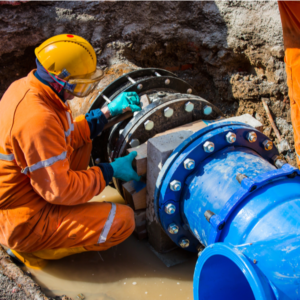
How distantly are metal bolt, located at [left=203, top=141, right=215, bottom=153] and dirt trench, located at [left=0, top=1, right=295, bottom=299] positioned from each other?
6.43 feet

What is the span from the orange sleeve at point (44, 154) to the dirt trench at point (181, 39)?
1.95 meters

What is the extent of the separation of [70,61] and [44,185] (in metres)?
0.79

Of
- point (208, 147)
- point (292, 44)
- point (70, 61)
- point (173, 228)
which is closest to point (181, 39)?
point (292, 44)

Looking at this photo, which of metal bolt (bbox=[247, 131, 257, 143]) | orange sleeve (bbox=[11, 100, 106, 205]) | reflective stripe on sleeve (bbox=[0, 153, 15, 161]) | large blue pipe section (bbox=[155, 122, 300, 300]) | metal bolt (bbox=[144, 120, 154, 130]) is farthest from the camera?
metal bolt (bbox=[144, 120, 154, 130])

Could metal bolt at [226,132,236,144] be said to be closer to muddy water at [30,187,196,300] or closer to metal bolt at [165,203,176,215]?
metal bolt at [165,203,176,215]

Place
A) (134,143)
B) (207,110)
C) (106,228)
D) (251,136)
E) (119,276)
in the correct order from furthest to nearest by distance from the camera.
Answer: (207,110), (134,143), (119,276), (106,228), (251,136)

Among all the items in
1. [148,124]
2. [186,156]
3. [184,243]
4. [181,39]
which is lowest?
[184,243]

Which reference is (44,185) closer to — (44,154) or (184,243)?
(44,154)

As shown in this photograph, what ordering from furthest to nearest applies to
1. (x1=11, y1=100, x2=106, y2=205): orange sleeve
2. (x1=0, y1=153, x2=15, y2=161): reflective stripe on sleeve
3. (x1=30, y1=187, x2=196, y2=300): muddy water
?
(x1=30, y1=187, x2=196, y2=300): muddy water
(x1=0, y1=153, x2=15, y2=161): reflective stripe on sleeve
(x1=11, y1=100, x2=106, y2=205): orange sleeve

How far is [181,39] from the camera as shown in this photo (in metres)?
3.80

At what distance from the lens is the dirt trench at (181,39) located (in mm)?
3412

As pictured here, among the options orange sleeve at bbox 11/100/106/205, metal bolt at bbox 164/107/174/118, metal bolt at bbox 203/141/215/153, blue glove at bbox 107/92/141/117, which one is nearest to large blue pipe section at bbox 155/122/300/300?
metal bolt at bbox 203/141/215/153

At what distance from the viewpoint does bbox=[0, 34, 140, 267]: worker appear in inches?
68.7

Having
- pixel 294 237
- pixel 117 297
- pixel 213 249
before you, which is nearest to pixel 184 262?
pixel 117 297
